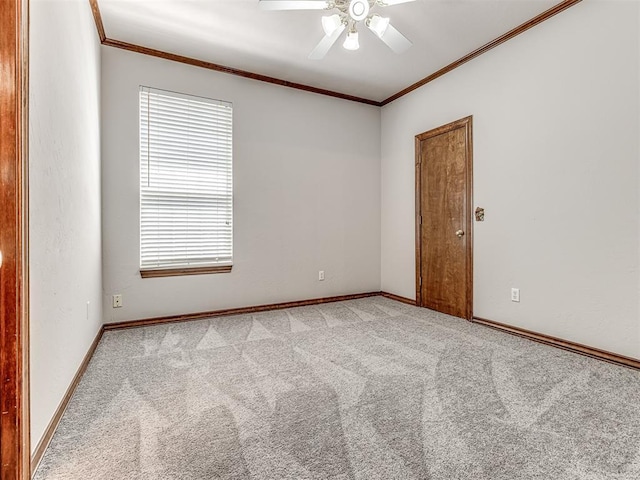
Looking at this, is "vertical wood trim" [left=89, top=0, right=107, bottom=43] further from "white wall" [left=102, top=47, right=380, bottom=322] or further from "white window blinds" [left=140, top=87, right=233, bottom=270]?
"white window blinds" [left=140, top=87, right=233, bottom=270]

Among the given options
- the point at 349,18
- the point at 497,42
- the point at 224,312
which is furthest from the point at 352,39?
the point at 224,312

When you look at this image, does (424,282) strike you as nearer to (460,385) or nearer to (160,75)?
(460,385)

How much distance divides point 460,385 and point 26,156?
7.93ft

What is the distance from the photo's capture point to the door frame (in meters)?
1.13

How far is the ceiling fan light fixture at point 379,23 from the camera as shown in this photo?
2.37 m

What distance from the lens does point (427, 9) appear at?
270 centimetres

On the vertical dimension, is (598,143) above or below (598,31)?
below

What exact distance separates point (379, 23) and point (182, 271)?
2.84 metres

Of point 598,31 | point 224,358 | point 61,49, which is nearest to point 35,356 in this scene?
point 224,358

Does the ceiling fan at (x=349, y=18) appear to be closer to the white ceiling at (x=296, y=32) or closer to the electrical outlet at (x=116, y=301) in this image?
the white ceiling at (x=296, y=32)

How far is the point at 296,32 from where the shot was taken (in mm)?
3008

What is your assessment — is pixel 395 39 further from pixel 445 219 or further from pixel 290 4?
pixel 445 219

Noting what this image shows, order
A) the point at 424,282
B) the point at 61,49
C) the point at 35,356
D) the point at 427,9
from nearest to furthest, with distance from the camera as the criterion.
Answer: the point at 35,356
the point at 61,49
the point at 427,9
the point at 424,282

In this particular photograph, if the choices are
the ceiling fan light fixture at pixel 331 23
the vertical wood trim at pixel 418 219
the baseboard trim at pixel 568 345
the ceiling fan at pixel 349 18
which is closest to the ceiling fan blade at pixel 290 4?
the ceiling fan at pixel 349 18
